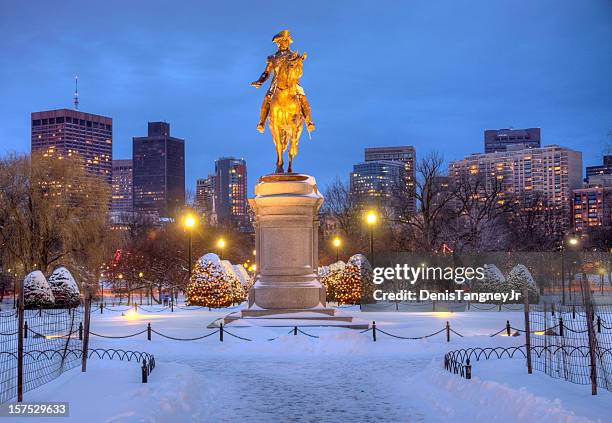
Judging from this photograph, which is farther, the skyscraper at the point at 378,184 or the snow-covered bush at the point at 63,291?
the skyscraper at the point at 378,184

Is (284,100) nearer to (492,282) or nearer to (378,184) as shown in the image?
(492,282)

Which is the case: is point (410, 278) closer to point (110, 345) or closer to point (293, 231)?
point (293, 231)

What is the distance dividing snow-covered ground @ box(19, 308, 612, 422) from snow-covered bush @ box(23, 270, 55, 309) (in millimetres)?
15135

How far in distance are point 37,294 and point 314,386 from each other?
25.6 m

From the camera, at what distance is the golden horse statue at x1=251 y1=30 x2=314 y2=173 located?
87.6 feet

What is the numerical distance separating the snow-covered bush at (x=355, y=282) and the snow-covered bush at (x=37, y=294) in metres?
14.1

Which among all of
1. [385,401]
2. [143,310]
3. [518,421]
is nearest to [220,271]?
[143,310]

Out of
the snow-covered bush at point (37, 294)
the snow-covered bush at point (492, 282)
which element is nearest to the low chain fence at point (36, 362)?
the snow-covered bush at point (37, 294)

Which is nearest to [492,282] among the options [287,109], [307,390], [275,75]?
[287,109]

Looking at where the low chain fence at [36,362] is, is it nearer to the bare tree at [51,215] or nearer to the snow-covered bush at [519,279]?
the bare tree at [51,215]

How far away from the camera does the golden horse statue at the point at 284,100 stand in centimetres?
2670

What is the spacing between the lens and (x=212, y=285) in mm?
39375

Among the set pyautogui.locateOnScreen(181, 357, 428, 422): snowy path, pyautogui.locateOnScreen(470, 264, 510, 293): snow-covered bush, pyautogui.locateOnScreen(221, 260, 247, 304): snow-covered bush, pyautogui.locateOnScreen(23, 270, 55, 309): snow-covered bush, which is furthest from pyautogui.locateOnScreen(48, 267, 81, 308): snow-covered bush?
pyautogui.locateOnScreen(470, 264, 510, 293): snow-covered bush

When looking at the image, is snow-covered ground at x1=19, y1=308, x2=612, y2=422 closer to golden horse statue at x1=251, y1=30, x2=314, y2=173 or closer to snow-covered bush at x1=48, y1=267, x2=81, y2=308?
golden horse statue at x1=251, y1=30, x2=314, y2=173
